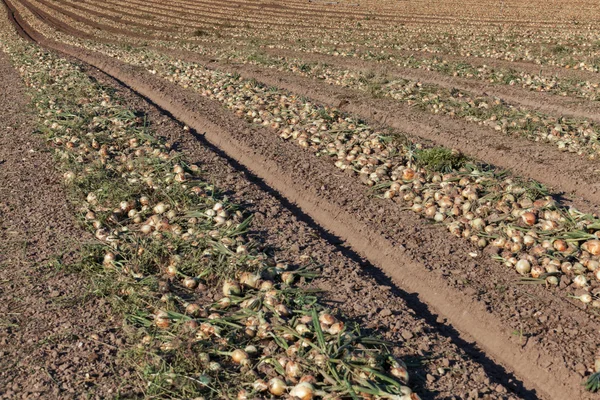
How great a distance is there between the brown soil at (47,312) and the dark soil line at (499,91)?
8.14 m

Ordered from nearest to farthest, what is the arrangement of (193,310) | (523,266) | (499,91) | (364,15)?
(193,310)
(523,266)
(499,91)
(364,15)

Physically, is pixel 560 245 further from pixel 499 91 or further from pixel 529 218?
pixel 499 91

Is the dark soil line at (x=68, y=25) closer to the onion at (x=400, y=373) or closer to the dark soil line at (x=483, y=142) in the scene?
the dark soil line at (x=483, y=142)

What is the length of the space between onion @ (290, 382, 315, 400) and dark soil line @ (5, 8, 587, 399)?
5.49 feet

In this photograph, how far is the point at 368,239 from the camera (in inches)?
209

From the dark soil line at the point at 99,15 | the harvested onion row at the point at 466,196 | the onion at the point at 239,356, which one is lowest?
the dark soil line at the point at 99,15

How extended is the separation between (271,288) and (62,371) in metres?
1.47

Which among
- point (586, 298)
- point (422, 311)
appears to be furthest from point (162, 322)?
point (586, 298)

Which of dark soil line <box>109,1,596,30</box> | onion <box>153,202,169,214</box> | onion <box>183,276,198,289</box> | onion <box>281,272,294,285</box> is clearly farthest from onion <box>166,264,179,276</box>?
dark soil line <box>109,1,596,30</box>

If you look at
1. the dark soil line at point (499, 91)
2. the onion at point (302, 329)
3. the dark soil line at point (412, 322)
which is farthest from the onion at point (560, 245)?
the dark soil line at point (499, 91)

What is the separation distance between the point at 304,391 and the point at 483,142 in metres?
5.84

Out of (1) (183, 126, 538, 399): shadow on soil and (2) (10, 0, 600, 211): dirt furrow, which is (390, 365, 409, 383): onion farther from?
(2) (10, 0, 600, 211): dirt furrow

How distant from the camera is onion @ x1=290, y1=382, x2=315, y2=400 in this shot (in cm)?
295

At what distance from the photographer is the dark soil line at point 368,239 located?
12.3ft
